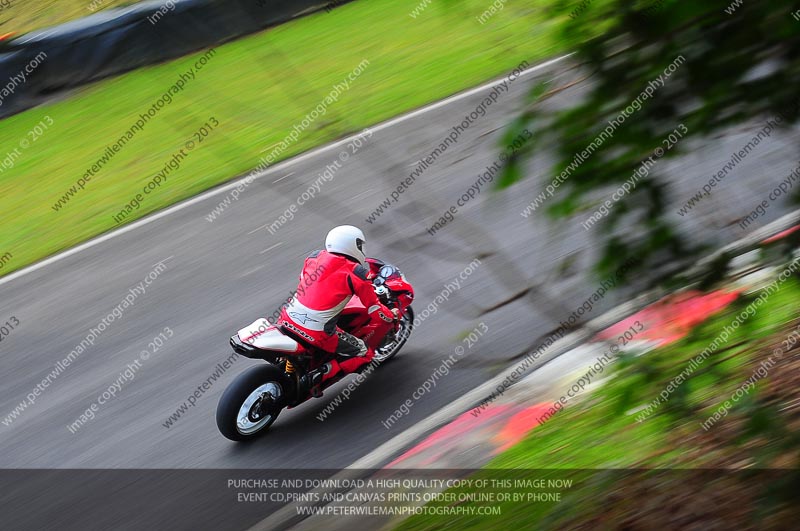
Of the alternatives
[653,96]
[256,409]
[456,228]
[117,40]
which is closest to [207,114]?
[117,40]

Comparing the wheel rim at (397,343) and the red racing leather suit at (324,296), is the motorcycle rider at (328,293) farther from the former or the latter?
the wheel rim at (397,343)

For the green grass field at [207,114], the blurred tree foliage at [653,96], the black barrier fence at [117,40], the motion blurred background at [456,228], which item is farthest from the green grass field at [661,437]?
the black barrier fence at [117,40]

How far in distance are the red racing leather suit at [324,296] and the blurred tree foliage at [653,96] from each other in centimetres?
470

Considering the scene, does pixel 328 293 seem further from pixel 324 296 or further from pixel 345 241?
pixel 345 241

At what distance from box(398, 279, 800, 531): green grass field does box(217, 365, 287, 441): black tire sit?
2.15m

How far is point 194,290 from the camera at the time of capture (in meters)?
10.9

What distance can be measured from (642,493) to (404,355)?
14.1 feet

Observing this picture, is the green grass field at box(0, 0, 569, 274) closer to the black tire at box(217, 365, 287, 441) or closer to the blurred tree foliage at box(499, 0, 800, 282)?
the black tire at box(217, 365, 287, 441)

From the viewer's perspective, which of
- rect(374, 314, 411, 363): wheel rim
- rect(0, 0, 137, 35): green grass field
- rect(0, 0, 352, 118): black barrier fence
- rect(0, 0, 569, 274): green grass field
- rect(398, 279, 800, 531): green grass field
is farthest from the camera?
rect(0, 0, 137, 35): green grass field

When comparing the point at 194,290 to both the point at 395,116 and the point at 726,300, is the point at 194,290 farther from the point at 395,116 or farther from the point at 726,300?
the point at 726,300

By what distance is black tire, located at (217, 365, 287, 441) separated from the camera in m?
7.56

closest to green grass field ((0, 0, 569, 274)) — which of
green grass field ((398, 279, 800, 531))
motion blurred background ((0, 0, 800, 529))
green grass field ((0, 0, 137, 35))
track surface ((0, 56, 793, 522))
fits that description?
motion blurred background ((0, 0, 800, 529))

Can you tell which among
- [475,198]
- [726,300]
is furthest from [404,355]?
[726,300]

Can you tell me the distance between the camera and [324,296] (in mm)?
7789
